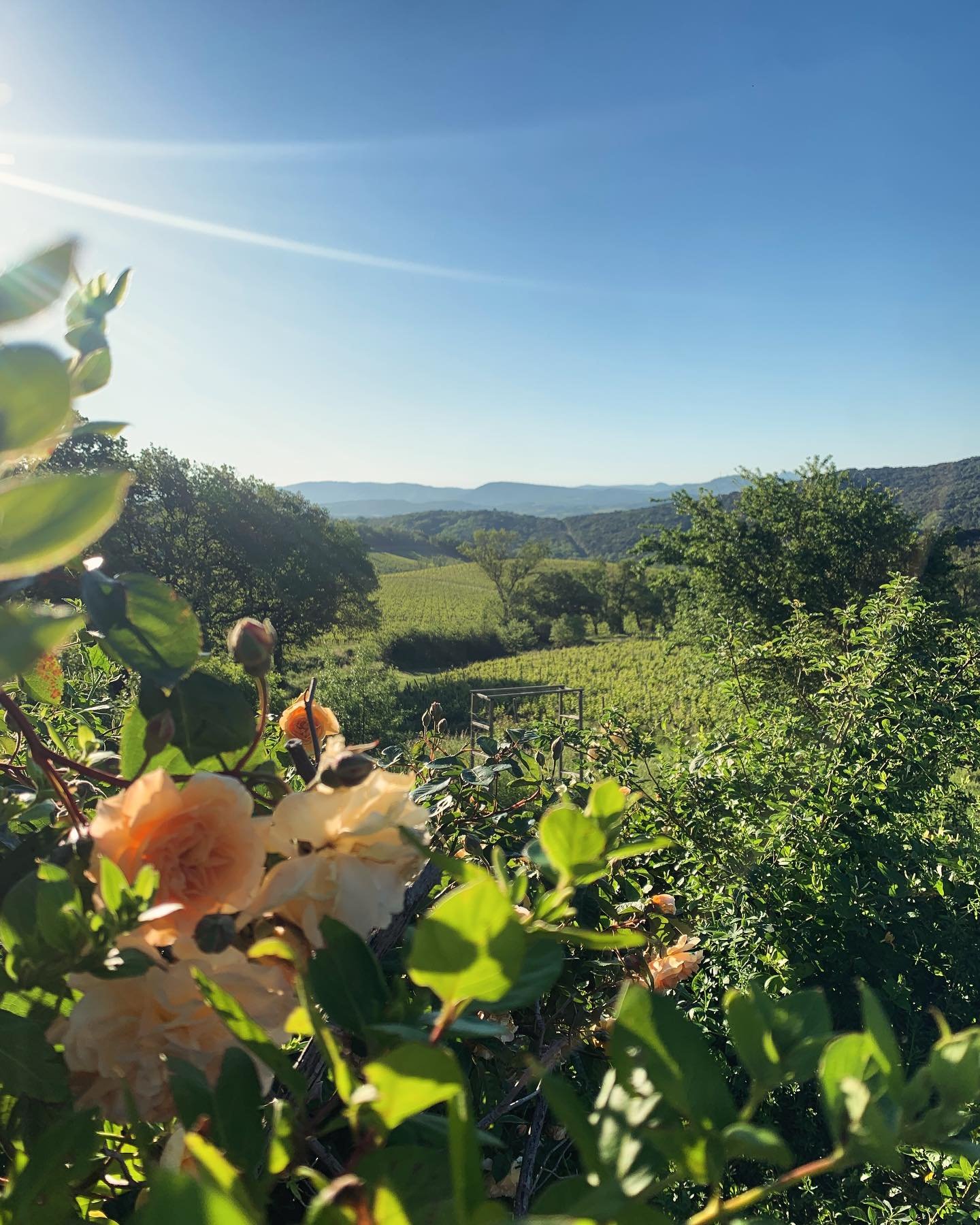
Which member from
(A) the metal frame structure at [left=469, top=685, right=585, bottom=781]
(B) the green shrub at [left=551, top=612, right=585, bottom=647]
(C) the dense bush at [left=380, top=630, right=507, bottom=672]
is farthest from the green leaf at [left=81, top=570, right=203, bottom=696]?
Answer: (B) the green shrub at [left=551, top=612, right=585, bottom=647]

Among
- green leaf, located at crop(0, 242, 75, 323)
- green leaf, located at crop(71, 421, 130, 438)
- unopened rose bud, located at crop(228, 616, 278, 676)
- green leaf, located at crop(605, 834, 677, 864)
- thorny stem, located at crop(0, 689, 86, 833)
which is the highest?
green leaf, located at crop(0, 242, 75, 323)

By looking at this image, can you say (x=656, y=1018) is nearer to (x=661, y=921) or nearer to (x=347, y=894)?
(x=347, y=894)

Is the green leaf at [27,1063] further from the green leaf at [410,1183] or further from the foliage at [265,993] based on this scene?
the green leaf at [410,1183]

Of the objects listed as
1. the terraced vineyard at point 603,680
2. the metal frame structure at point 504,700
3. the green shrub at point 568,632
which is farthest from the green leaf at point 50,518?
the green shrub at point 568,632

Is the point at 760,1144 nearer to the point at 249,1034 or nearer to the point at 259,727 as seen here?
the point at 249,1034

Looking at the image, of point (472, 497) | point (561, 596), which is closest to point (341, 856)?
point (561, 596)

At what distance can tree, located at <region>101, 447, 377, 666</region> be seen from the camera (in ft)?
45.3

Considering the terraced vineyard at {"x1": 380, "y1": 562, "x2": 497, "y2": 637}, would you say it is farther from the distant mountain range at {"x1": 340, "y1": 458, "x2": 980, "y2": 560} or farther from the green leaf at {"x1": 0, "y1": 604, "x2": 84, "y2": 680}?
the green leaf at {"x1": 0, "y1": 604, "x2": 84, "y2": 680}

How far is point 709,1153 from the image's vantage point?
0.79 ft

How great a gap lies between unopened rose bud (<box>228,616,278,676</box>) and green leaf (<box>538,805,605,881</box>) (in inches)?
8.1

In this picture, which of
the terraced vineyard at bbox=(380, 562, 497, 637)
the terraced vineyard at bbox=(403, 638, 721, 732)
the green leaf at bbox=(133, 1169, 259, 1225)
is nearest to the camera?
the green leaf at bbox=(133, 1169, 259, 1225)

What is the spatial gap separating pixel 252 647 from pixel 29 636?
0.19 m

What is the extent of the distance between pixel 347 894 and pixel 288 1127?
0.26ft

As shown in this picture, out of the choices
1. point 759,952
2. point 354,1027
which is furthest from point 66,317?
point 759,952
